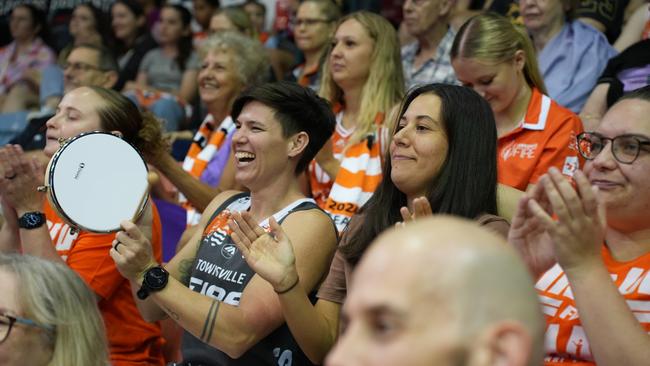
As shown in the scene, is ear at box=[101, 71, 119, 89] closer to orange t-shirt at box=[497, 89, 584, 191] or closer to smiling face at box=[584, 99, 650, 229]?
orange t-shirt at box=[497, 89, 584, 191]

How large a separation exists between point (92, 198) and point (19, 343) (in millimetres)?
715

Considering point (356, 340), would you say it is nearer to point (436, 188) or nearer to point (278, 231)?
point (278, 231)

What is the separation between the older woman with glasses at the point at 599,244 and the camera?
2.08m

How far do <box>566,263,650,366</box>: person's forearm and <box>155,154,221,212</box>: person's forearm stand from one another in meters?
2.47

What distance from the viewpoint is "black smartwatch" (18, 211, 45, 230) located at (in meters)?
3.46

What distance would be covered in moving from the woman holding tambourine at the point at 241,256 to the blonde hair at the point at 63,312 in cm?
37

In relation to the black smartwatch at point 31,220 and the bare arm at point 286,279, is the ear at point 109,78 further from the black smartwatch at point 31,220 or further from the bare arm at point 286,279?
the bare arm at point 286,279

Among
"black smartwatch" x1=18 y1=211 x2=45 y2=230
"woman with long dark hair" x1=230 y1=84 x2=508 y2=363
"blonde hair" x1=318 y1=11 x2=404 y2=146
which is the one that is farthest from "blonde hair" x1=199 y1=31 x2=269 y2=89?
"woman with long dark hair" x1=230 y1=84 x2=508 y2=363

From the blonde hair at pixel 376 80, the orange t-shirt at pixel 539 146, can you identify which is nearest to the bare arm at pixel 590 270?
the orange t-shirt at pixel 539 146

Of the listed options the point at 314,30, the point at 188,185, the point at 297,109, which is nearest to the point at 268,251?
the point at 297,109

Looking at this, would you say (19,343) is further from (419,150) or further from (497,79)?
(497,79)

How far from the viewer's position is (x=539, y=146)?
399cm

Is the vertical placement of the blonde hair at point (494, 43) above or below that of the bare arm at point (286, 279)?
above

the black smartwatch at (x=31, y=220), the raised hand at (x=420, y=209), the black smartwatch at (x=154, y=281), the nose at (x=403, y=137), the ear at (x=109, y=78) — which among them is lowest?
the ear at (x=109, y=78)
